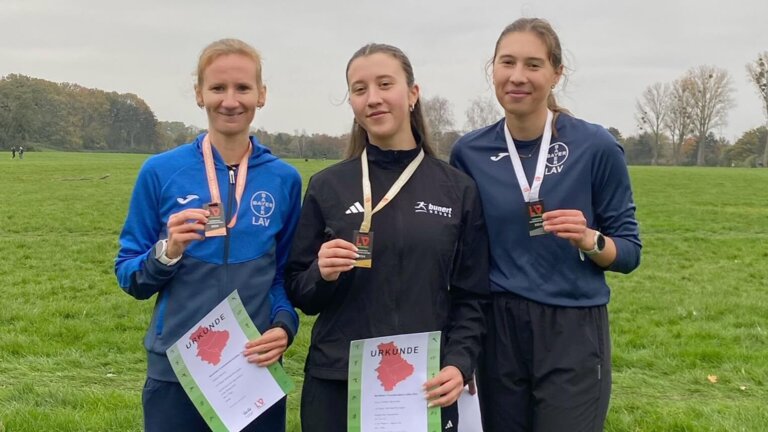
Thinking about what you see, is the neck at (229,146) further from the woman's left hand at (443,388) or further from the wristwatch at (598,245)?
the wristwatch at (598,245)

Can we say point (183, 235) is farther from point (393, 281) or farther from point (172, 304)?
point (393, 281)

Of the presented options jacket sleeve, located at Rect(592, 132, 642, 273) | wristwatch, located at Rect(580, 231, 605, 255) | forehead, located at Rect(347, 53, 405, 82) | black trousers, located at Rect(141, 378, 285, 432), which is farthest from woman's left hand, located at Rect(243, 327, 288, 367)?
jacket sleeve, located at Rect(592, 132, 642, 273)

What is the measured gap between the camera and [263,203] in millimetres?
3176

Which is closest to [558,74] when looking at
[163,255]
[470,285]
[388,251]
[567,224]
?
[567,224]

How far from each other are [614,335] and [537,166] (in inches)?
232

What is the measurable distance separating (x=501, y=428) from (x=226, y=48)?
2147mm

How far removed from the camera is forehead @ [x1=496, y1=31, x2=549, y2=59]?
3.16m

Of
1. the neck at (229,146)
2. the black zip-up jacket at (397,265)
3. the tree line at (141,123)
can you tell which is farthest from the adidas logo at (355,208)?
the tree line at (141,123)

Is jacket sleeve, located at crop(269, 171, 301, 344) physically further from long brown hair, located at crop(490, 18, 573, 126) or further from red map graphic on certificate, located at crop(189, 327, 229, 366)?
long brown hair, located at crop(490, 18, 573, 126)

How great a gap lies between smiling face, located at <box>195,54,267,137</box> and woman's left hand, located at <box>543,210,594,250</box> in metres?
1.42

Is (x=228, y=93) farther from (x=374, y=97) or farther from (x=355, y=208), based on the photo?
(x=355, y=208)

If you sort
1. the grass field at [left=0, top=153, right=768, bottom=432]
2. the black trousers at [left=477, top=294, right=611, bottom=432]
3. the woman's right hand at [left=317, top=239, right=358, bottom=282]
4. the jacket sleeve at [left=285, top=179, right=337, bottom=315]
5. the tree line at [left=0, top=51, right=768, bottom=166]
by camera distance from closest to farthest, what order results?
1. the woman's right hand at [left=317, top=239, right=358, bottom=282]
2. the jacket sleeve at [left=285, top=179, right=337, bottom=315]
3. the black trousers at [left=477, top=294, right=611, bottom=432]
4. the grass field at [left=0, top=153, right=768, bottom=432]
5. the tree line at [left=0, top=51, right=768, bottom=166]

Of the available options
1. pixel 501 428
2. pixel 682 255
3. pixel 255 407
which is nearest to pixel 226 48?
pixel 255 407

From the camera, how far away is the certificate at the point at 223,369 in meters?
2.97
